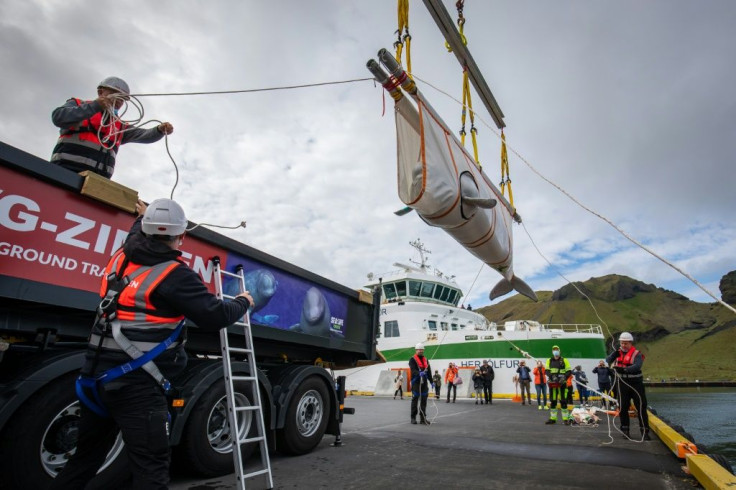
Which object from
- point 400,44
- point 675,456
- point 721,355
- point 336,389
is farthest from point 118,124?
point 721,355

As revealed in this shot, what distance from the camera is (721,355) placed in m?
68.9

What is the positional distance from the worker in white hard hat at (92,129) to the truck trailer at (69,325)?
53 cm

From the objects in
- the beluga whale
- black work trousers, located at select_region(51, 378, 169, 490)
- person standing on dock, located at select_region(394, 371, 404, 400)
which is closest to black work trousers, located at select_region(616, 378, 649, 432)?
the beluga whale

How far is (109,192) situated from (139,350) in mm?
1671

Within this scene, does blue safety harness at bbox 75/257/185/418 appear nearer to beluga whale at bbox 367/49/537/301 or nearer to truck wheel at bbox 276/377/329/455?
beluga whale at bbox 367/49/537/301

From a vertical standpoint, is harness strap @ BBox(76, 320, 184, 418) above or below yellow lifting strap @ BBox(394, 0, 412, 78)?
below

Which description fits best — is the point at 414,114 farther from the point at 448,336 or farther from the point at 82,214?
the point at 448,336

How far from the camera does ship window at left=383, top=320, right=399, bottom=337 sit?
65.4 ft

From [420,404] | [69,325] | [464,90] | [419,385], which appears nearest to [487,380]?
[419,385]

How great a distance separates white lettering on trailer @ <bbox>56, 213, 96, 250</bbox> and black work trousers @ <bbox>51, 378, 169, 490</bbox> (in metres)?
1.38

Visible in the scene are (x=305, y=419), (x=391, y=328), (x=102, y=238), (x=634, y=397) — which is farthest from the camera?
(x=391, y=328)

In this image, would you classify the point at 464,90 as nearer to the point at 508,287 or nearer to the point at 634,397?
the point at 508,287

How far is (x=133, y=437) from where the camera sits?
1.82 meters

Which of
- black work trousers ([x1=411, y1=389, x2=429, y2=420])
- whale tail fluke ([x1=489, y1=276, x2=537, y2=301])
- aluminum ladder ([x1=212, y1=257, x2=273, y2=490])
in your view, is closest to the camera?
aluminum ladder ([x1=212, y1=257, x2=273, y2=490])
